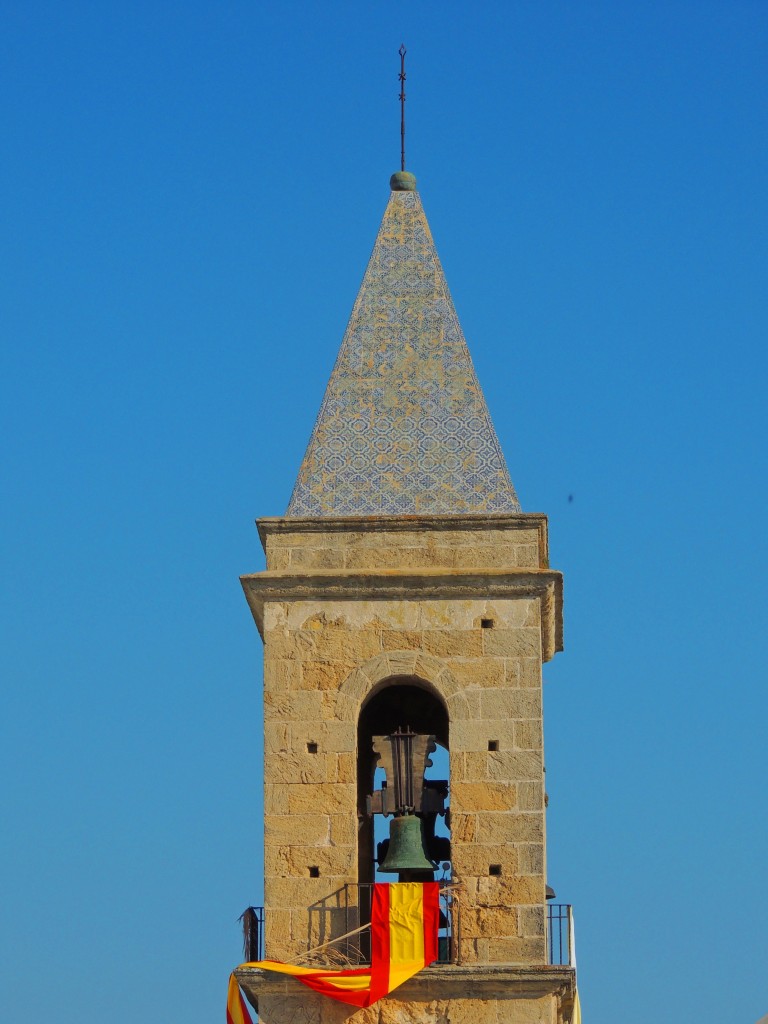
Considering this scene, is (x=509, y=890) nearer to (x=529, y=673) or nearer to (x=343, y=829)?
(x=343, y=829)

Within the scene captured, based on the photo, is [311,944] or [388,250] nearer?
[311,944]

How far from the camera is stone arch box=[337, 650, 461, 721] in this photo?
88.6 feet

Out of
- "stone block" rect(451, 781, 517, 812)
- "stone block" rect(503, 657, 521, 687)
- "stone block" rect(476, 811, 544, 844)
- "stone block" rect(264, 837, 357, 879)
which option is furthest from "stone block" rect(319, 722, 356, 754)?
"stone block" rect(503, 657, 521, 687)

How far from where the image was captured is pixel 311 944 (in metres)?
26.3

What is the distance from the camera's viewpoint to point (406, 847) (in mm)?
26625

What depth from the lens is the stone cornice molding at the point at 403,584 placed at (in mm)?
27172

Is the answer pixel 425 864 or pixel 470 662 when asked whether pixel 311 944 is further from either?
pixel 470 662

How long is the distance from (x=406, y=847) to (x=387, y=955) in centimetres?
110

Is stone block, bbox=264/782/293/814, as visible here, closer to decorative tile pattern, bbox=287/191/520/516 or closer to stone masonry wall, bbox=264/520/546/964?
stone masonry wall, bbox=264/520/546/964

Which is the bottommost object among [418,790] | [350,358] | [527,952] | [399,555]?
[527,952]

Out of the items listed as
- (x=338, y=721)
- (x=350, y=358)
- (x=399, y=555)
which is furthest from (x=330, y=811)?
(x=350, y=358)

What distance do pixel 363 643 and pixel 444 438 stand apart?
7.47 ft

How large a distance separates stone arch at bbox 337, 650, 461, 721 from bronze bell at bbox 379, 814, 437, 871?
1.16 m

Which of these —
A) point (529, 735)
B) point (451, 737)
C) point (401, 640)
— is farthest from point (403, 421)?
point (529, 735)
